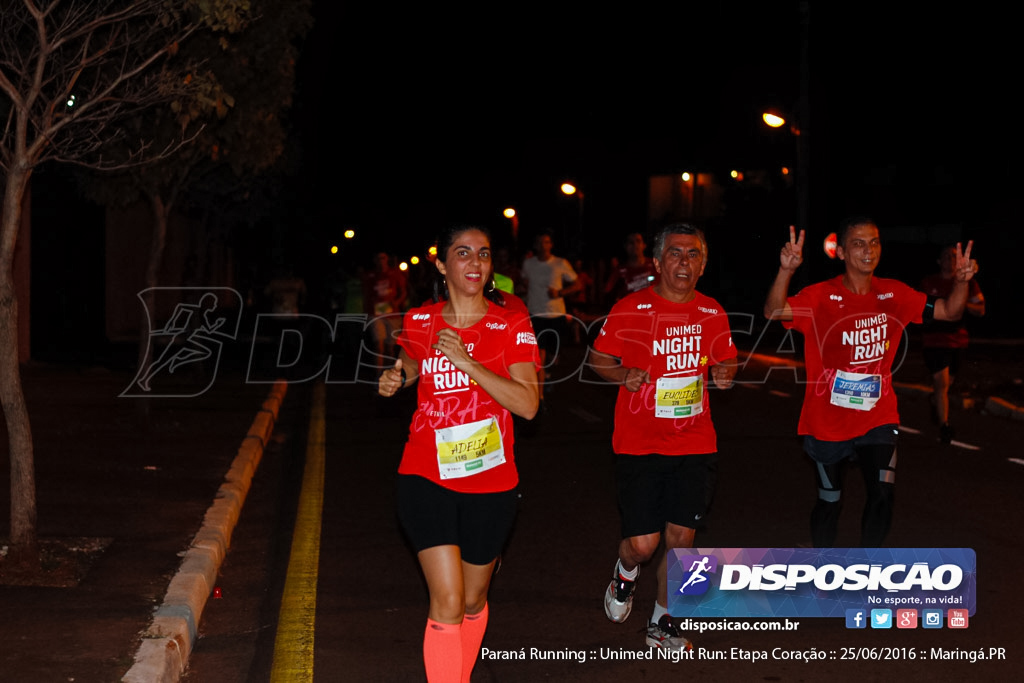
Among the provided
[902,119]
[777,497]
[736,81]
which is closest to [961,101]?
[902,119]

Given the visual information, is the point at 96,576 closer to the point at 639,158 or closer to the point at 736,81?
the point at 736,81

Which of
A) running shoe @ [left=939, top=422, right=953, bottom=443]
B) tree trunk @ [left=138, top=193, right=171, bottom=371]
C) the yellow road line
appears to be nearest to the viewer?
the yellow road line

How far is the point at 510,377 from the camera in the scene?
15.2ft

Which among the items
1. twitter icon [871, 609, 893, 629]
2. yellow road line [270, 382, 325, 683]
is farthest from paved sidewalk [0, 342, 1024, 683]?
twitter icon [871, 609, 893, 629]

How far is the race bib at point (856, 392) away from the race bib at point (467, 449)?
2.60 meters

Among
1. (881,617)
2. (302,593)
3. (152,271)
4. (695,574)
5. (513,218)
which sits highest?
(513,218)

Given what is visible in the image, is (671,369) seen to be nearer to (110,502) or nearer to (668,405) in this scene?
(668,405)

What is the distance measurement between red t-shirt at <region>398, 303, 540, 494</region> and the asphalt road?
679 mm

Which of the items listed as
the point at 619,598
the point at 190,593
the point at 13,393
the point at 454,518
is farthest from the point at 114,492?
the point at 454,518

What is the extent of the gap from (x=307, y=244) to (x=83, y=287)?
4908cm

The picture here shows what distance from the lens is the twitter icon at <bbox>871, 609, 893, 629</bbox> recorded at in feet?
18.6

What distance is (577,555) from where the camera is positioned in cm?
795

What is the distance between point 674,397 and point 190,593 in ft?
8.88

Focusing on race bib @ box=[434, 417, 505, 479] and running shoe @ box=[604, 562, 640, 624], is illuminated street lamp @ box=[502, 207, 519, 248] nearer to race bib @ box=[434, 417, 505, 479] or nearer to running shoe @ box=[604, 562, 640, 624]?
running shoe @ box=[604, 562, 640, 624]
